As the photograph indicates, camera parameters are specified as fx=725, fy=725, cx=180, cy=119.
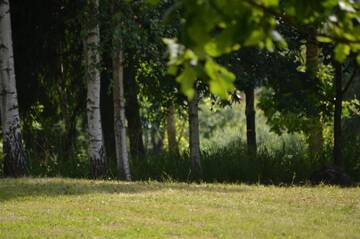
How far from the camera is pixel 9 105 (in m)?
14.3

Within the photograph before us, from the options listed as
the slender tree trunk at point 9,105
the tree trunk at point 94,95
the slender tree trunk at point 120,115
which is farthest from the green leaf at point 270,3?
the slender tree trunk at point 120,115

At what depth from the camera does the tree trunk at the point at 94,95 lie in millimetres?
14406

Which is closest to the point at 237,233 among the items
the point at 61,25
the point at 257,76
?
the point at 257,76

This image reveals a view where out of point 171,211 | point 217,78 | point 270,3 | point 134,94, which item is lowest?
point 171,211

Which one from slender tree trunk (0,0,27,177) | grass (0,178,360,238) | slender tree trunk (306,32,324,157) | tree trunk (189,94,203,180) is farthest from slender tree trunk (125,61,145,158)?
grass (0,178,360,238)

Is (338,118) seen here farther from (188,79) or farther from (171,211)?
(188,79)

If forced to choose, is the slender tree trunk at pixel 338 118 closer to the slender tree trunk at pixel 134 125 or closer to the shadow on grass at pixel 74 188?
the shadow on grass at pixel 74 188

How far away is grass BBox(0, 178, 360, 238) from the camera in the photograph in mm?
Answer: 9047

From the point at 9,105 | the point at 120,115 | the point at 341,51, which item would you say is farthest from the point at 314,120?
the point at 341,51

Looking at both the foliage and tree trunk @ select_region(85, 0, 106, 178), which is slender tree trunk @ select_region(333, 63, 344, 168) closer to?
tree trunk @ select_region(85, 0, 106, 178)

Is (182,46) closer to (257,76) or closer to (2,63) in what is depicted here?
(2,63)

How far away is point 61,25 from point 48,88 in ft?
6.71

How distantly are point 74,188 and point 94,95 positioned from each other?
10.5ft

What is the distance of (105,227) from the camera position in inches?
363
